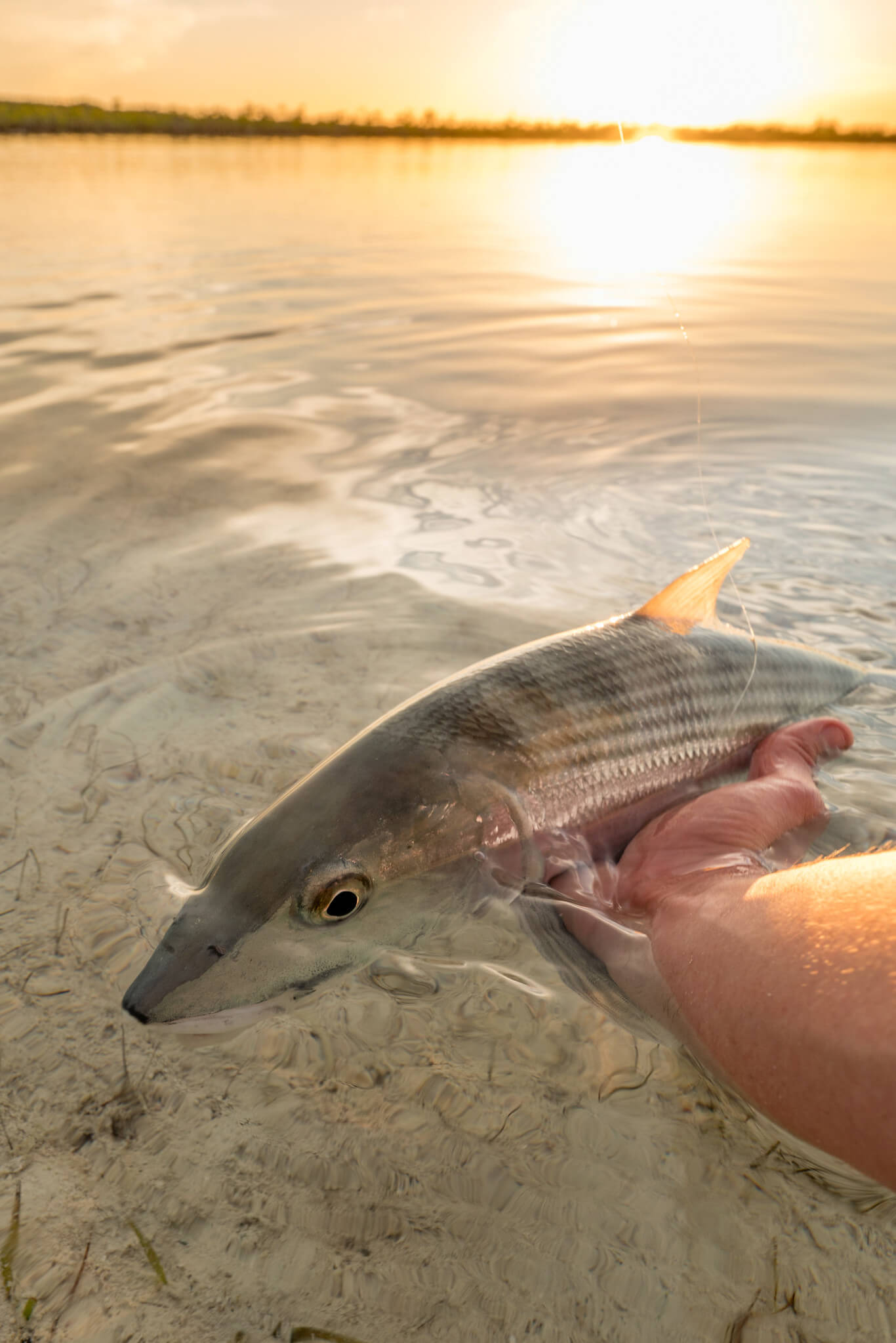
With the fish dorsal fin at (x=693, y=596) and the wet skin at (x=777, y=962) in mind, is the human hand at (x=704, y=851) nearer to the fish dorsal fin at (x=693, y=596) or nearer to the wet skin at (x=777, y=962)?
the wet skin at (x=777, y=962)

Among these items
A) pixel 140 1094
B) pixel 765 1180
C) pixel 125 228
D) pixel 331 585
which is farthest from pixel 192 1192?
pixel 125 228

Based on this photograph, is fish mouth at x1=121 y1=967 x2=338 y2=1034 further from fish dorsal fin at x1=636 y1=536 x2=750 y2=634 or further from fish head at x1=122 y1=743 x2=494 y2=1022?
fish dorsal fin at x1=636 y1=536 x2=750 y2=634

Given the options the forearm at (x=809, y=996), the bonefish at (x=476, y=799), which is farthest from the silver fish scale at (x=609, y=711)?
the forearm at (x=809, y=996)

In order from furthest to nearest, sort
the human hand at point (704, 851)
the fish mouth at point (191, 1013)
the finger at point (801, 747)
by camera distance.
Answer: the finger at point (801, 747) → the human hand at point (704, 851) → the fish mouth at point (191, 1013)

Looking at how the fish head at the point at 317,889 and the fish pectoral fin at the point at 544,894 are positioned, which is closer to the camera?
the fish head at the point at 317,889

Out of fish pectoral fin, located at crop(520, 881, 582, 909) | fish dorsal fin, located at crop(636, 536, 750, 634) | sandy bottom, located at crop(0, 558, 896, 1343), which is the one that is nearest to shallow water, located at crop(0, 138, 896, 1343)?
sandy bottom, located at crop(0, 558, 896, 1343)

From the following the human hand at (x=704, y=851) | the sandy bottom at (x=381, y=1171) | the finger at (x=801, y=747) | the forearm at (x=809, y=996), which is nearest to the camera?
the forearm at (x=809, y=996)

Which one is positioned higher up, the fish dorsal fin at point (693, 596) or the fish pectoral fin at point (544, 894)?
the fish dorsal fin at point (693, 596)
